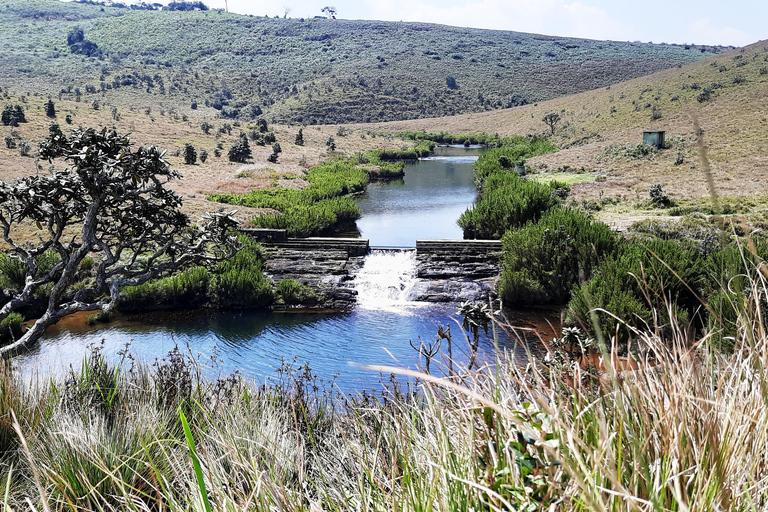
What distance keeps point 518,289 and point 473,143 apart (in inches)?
1853

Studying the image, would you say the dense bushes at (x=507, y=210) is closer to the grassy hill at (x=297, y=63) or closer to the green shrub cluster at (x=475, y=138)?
the green shrub cluster at (x=475, y=138)

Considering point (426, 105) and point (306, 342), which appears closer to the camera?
point (306, 342)

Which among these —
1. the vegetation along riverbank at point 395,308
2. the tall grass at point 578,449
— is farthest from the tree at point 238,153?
the tall grass at point 578,449

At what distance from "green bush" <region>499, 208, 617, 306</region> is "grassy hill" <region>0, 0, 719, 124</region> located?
197ft

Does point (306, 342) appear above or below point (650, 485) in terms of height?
below

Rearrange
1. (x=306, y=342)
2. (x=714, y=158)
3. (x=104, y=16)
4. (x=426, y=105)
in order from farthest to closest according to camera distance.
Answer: (x=104, y=16) < (x=426, y=105) < (x=714, y=158) < (x=306, y=342)

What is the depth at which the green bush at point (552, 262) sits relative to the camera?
13016mm

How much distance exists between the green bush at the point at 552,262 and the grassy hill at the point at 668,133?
3156 mm

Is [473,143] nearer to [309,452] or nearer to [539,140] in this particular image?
[539,140]

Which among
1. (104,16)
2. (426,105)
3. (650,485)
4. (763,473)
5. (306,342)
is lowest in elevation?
(306,342)

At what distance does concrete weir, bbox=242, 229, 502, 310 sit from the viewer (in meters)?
14.2

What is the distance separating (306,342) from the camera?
11523 millimetres

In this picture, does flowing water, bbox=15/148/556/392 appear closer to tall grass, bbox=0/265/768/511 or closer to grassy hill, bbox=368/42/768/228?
tall grass, bbox=0/265/768/511

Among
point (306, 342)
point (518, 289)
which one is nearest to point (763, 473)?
point (306, 342)
